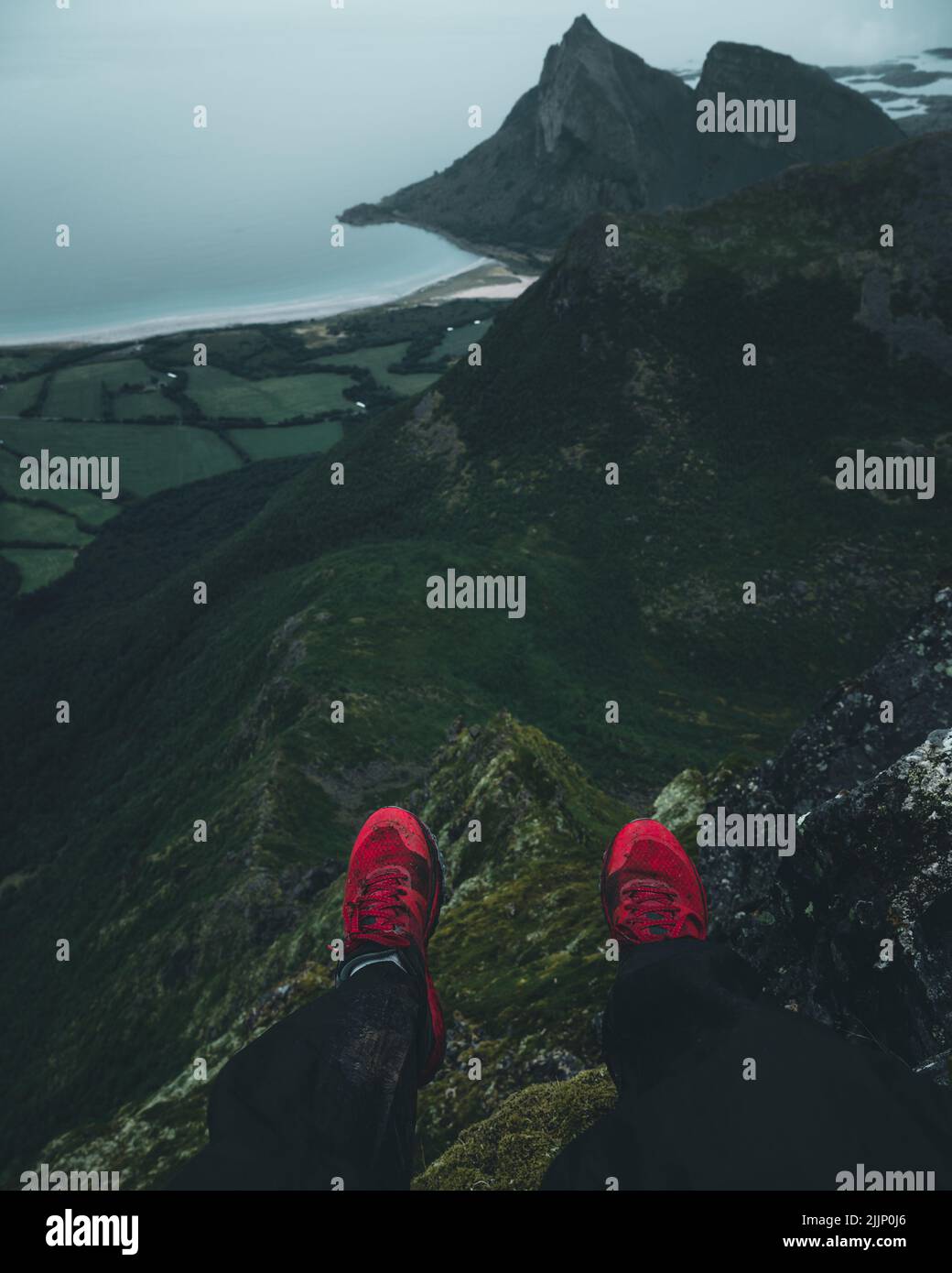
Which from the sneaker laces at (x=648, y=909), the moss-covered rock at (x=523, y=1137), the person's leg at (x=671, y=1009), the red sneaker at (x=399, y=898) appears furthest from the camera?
the sneaker laces at (x=648, y=909)

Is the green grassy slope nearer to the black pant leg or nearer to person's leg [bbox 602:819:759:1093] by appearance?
person's leg [bbox 602:819:759:1093]

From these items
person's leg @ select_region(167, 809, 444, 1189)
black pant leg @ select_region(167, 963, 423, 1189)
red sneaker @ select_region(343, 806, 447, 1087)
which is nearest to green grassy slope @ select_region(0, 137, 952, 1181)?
red sneaker @ select_region(343, 806, 447, 1087)

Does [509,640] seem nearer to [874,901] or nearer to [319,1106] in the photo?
[874,901]

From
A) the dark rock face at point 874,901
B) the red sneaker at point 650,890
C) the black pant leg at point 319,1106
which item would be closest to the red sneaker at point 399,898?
the black pant leg at point 319,1106

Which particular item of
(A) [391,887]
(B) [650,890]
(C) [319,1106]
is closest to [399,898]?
(A) [391,887]

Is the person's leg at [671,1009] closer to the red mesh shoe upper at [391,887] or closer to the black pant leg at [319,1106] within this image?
the black pant leg at [319,1106]

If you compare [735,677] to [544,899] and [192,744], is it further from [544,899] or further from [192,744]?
[544,899]

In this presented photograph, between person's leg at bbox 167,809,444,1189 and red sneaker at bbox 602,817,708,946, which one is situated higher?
red sneaker at bbox 602,817,708,946
